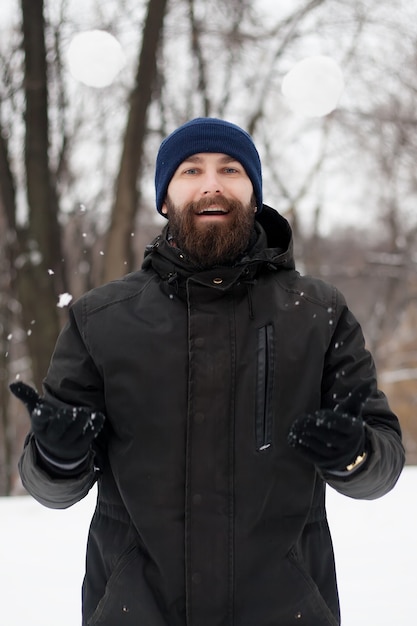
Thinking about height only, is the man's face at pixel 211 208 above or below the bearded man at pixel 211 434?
above

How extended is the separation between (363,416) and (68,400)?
2.30 ft

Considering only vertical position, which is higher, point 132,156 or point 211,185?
point 132,156

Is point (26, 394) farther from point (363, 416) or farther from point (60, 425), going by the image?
point (363, 416)

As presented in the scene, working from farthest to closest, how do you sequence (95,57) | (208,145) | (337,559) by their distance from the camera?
(95,57), (337,559), (208,145)

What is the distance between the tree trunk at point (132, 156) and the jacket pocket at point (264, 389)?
490 centimetres

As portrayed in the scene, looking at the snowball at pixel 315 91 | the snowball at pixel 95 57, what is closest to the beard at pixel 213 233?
the snowball at pixel 315 91

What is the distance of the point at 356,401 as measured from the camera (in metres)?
1.51

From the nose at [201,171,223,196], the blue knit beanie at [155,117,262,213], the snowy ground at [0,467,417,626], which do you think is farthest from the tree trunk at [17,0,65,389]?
the nose at [201,171,223,196]

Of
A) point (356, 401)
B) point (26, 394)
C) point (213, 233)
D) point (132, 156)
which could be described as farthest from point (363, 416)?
point (132, 156)

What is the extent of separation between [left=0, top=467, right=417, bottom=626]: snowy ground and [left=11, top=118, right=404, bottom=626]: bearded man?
1.35m

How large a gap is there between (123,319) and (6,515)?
2890 millimetres

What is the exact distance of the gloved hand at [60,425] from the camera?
148cm

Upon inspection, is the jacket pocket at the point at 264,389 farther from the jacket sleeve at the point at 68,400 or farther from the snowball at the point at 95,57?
the snowball at the point at 95,57

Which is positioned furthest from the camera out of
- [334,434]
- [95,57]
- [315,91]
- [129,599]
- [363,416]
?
[95,57]
